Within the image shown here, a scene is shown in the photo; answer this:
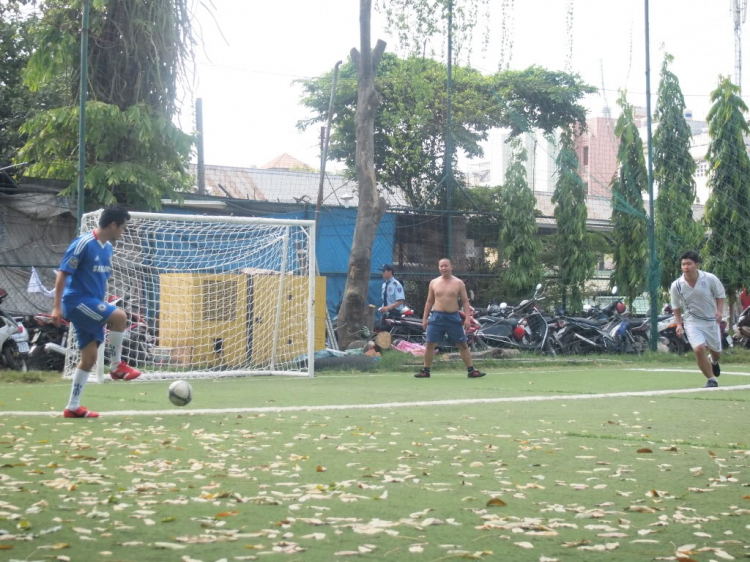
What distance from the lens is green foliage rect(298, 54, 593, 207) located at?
2306 centimetres

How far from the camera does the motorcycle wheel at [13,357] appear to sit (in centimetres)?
1277

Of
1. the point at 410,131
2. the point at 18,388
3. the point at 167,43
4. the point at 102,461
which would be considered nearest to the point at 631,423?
the point at 102,461

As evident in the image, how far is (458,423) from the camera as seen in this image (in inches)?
284

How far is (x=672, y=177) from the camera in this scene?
1914 centimetres

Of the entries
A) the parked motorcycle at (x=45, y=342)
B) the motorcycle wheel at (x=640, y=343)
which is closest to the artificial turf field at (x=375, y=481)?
the parked motorcycle at (x=45, y=342)

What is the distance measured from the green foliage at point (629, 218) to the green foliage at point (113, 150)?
9.83 metres

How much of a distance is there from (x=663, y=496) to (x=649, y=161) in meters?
14.2

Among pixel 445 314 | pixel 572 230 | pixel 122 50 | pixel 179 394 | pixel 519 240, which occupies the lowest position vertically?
pixel 179 394

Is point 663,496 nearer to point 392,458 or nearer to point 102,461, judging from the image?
point 392,458

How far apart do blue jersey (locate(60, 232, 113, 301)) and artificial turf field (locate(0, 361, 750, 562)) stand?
1.04 meters

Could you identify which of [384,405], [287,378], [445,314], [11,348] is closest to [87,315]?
[384,405]

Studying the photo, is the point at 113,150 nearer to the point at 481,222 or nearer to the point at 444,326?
the point at 444,326

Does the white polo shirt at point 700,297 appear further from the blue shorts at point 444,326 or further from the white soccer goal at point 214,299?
the white soccer goal at point 214,299

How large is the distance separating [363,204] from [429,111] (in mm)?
6051
